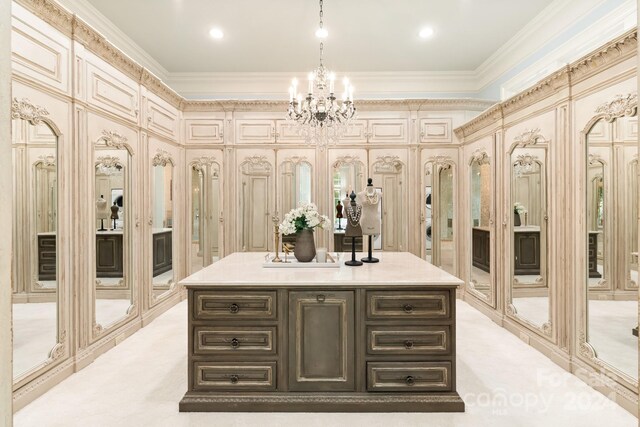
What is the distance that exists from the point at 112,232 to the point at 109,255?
24 cm

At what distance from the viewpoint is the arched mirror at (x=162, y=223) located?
467cm

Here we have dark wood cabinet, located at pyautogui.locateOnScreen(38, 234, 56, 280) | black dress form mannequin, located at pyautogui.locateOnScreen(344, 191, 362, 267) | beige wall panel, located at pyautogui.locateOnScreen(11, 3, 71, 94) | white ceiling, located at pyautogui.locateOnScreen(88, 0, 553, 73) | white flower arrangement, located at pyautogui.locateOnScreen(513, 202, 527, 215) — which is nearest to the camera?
beige wall panel, located at pyautogui.locateOnScreen(11, 3, 71, 94)

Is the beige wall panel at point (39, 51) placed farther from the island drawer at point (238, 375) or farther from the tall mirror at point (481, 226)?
the tall mirror at point (481, 226)

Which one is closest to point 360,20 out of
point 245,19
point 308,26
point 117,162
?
point 308,26

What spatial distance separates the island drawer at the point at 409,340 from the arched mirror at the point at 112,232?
106 inches

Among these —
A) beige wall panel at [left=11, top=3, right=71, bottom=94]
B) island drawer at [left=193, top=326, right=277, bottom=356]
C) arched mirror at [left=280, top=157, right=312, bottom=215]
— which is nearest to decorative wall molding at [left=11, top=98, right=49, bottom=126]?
beige wall panel at [left=11, top=3, right=71, bottom=94]

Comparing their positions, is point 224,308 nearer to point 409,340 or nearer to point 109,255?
point 409,340

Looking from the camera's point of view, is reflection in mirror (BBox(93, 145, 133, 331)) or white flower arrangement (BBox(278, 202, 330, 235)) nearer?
white flower arrangement (BBox(278, 202, 330, 235))

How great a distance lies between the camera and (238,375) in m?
2.51

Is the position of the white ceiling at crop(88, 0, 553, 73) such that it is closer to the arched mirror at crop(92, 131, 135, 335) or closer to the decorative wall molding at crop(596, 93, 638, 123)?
the arched mirror at crop(92, 131, 135, 335)

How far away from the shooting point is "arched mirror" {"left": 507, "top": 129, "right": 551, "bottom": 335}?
11.8 ft

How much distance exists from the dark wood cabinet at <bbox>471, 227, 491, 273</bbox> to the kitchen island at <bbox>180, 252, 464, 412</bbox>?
8.65 feet

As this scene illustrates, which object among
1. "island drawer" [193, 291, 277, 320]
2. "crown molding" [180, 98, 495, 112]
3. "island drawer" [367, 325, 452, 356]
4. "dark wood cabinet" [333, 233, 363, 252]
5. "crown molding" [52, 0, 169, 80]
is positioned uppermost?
"crown molding" [52, 0, 169, 80]

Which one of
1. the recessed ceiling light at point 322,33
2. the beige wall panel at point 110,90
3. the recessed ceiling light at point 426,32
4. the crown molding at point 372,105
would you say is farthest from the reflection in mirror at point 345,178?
the beige wall panel at point 110,90
